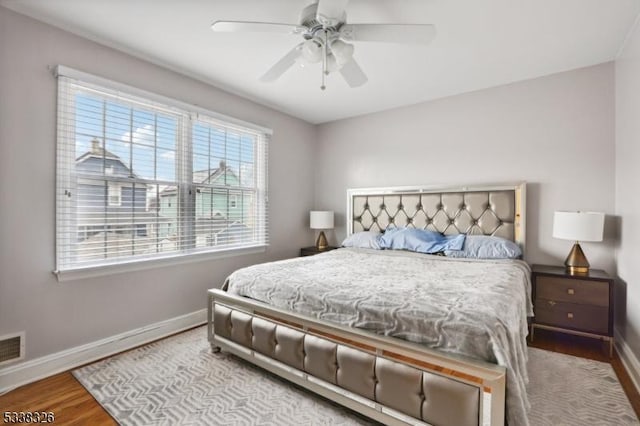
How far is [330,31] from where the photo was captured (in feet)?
6.13

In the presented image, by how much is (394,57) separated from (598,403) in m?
2.84

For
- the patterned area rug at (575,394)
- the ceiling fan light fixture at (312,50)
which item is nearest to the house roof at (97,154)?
the ceiling fan light fixture at (312,50)

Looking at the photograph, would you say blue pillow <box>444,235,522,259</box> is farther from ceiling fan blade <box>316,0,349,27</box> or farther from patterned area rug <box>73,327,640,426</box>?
ceiling fan blade <box>316,0,349,27</box>

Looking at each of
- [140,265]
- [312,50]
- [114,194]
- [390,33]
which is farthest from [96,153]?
[390,33]

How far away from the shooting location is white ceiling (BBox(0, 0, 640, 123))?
1.99 meters

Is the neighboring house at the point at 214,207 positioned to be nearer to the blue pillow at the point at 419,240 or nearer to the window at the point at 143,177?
the window at the point at 143,177

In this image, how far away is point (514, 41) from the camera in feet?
7.82

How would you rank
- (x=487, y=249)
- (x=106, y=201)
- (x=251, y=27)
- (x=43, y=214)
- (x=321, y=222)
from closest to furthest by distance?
(x=251, y=27) < (x=43, y=214) < (x=106, y=201) < (x=487, y=249) < (x=321, y=222)

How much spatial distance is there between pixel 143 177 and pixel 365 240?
2415mm

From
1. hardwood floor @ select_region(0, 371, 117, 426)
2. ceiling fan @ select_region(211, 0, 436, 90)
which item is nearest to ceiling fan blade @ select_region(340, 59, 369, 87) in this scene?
ceiling fan @ select_region(211, 0, 436, 90)

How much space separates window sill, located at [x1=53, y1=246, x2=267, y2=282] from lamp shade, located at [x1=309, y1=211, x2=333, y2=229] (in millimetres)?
1003

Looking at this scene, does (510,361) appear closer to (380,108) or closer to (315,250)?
(315,250)

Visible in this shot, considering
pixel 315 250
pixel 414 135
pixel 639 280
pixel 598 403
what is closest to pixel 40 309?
pixel 315 250

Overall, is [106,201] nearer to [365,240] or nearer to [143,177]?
[143,177]
